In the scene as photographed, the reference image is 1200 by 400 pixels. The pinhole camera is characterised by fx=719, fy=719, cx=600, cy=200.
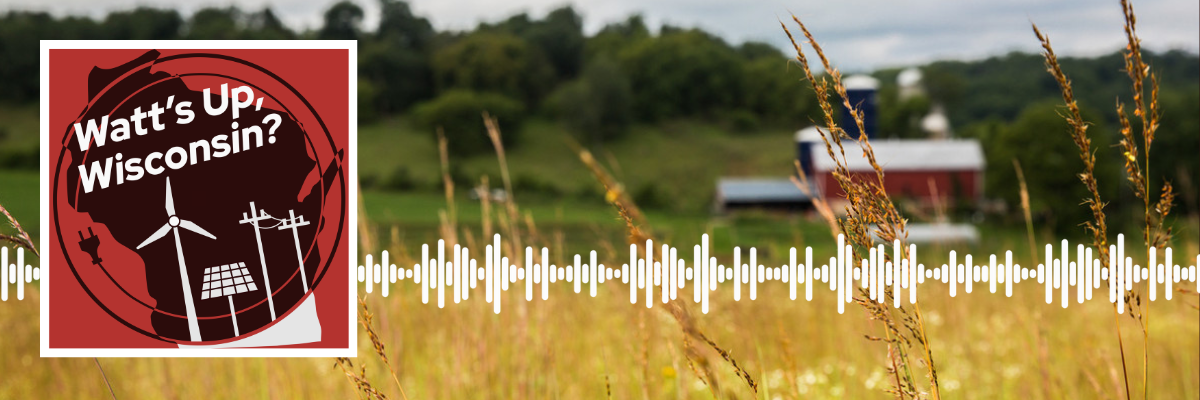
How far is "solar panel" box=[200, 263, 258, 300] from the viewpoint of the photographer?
1800 mm

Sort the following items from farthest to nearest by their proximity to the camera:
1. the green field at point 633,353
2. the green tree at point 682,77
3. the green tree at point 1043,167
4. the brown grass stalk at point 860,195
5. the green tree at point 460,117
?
the green tree at point 682,77, the green tree at point 460,117, the green tree at point 1043,167, the green field at point 633,353, the brown grass stalk at point 860,195

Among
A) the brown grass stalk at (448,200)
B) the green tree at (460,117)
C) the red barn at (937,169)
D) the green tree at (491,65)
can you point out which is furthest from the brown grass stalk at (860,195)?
the green tree at (491,65)

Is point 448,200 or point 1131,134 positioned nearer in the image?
point 1131,134

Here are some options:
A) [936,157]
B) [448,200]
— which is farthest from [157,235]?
[936,157]

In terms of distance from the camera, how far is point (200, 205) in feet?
5.86

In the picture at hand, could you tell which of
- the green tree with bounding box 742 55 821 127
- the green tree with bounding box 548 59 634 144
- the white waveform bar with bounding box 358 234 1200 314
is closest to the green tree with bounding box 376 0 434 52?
the green tree with bounding box 548 59 634 144

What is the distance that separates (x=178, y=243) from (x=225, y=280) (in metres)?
0.15

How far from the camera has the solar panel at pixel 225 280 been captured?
1800 millimetres

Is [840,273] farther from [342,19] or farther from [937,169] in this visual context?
[342,19]

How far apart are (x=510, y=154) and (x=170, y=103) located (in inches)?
2366

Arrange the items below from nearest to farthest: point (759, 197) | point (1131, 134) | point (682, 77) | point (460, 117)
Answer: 1. point (1131, 134)
2. point (759, 197)
3. point (460, 117)
4. point (682, 77)

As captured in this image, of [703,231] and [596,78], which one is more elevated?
[596,78]

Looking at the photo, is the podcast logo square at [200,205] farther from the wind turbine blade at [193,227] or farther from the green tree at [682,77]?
the green tree at [682,77]

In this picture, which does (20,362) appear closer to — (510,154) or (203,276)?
(203,276)
